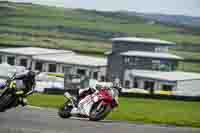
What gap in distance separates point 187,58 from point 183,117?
2757 millimetres

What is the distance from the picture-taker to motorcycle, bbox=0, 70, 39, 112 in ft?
26.9

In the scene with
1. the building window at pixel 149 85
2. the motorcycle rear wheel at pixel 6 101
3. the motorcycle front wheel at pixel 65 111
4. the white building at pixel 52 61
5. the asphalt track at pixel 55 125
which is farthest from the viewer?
the building window at pixel 149 85

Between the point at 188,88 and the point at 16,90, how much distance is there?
4.20 meters

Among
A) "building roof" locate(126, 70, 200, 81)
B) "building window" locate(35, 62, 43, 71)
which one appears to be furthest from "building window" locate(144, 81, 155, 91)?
"building window" locate(35, 62, 43, 71)

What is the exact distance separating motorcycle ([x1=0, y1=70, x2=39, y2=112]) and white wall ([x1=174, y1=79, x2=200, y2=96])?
3.90 metres

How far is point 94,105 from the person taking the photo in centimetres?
836

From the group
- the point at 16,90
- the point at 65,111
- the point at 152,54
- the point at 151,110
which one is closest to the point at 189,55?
the point at 152,54

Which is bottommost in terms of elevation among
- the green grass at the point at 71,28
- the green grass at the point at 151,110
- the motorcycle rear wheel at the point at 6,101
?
the green grass at the point at 151,110

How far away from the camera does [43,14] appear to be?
11.7 m

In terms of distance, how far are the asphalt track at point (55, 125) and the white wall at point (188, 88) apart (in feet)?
9.90

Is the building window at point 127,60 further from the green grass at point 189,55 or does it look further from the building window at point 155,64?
the green grass at point 189,55

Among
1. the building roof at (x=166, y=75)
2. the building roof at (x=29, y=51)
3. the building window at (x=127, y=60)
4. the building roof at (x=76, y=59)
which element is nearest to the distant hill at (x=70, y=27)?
the building roof at (x=29, y=51)

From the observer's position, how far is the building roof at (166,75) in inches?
448

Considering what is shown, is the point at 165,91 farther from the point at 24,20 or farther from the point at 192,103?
the point at 24,20
